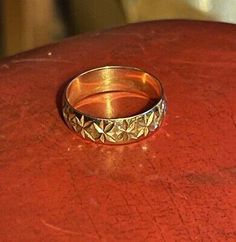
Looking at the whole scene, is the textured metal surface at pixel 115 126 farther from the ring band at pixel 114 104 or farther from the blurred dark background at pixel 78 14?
the blurred dark background at pixel 78 14

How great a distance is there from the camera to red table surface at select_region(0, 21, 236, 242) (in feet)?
2.02

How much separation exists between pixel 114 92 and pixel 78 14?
60 centimetres

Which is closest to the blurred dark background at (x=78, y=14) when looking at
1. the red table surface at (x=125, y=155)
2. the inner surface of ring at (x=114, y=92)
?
the red table surface at (x=125, y=155)

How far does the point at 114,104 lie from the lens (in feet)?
2.52

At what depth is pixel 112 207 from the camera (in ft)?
2.07

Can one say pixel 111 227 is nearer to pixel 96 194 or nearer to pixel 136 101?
pixel 96 194

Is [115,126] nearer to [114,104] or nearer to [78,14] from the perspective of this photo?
[114,104]

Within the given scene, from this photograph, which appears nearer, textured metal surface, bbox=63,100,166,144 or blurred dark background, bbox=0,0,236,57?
textured metal surface, bbox=63,100,166,144

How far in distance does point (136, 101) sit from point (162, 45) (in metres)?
0.13

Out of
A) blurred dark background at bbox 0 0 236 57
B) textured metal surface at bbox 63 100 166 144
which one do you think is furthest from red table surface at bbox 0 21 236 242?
blurred dark background at bbox 0 0 236 57

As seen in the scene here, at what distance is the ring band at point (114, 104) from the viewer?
687 millimetres

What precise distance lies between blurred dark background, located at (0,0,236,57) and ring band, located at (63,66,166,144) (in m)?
0.41

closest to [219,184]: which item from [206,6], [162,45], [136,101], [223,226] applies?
[223,226]

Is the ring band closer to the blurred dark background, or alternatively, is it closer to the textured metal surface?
the textured metal surface
